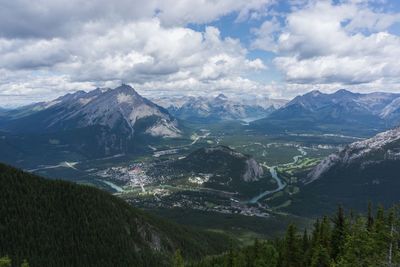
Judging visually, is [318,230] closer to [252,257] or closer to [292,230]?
[292,230]

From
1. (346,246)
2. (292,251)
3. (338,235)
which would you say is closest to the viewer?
(346,246)

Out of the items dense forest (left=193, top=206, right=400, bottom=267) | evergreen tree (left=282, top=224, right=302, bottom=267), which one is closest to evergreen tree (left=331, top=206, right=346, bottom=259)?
dense forest (left=193, top=206, right=400, bottom=267)

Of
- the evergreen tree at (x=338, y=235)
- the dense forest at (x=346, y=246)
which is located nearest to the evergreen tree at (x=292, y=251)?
the dense forest at (x=346, y=246)

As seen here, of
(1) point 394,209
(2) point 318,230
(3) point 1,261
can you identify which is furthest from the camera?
(2) point 318,230

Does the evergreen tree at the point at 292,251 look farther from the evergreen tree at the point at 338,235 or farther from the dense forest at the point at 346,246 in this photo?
the evergreen tree at the point at 338,235

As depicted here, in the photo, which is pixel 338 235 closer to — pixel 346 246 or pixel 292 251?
pixel 292 251

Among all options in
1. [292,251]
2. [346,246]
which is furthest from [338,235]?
[346,246]

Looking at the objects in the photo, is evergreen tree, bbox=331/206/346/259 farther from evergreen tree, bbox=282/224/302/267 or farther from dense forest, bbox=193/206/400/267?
evergreen tree, bbox=282/224/302/267

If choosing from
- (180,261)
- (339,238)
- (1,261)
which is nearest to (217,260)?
(180,261)

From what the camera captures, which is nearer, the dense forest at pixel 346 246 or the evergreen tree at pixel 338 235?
the dense forest at pixel 346 246
